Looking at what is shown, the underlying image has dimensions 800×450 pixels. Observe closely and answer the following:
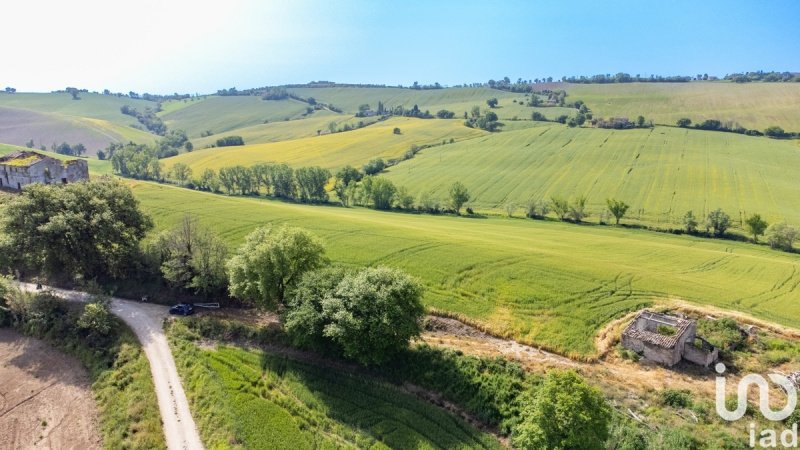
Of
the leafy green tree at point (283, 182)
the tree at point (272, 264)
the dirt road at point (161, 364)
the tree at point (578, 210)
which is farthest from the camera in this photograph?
the leafy green tree at point (283, 182)

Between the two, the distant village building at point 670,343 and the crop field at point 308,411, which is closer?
the crop field at point 308,411

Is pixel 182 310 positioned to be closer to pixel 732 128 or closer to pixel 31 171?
pixel 31 171

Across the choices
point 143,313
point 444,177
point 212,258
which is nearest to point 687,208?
point 444,177

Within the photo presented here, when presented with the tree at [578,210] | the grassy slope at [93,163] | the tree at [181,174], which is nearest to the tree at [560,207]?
the tree at [578,210]

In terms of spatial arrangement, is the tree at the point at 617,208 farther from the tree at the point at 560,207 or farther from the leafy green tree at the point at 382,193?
the leafy green tree at the point at 382,193

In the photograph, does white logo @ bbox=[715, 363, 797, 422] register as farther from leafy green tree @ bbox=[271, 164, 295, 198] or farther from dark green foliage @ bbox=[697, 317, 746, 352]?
leafy green tree @ bbox=[271, 164, 295, 198]

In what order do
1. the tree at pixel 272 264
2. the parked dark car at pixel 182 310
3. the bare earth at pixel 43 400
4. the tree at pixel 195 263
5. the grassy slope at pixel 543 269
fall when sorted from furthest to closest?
the tree at pixel 195 263, the parked dark car at pixel 182 310, the grassy slope at pixel 543 269, the tree at pixel 272 264, the bare earth at pixel 43 400

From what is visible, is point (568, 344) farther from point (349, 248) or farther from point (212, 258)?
point (212, 258)
